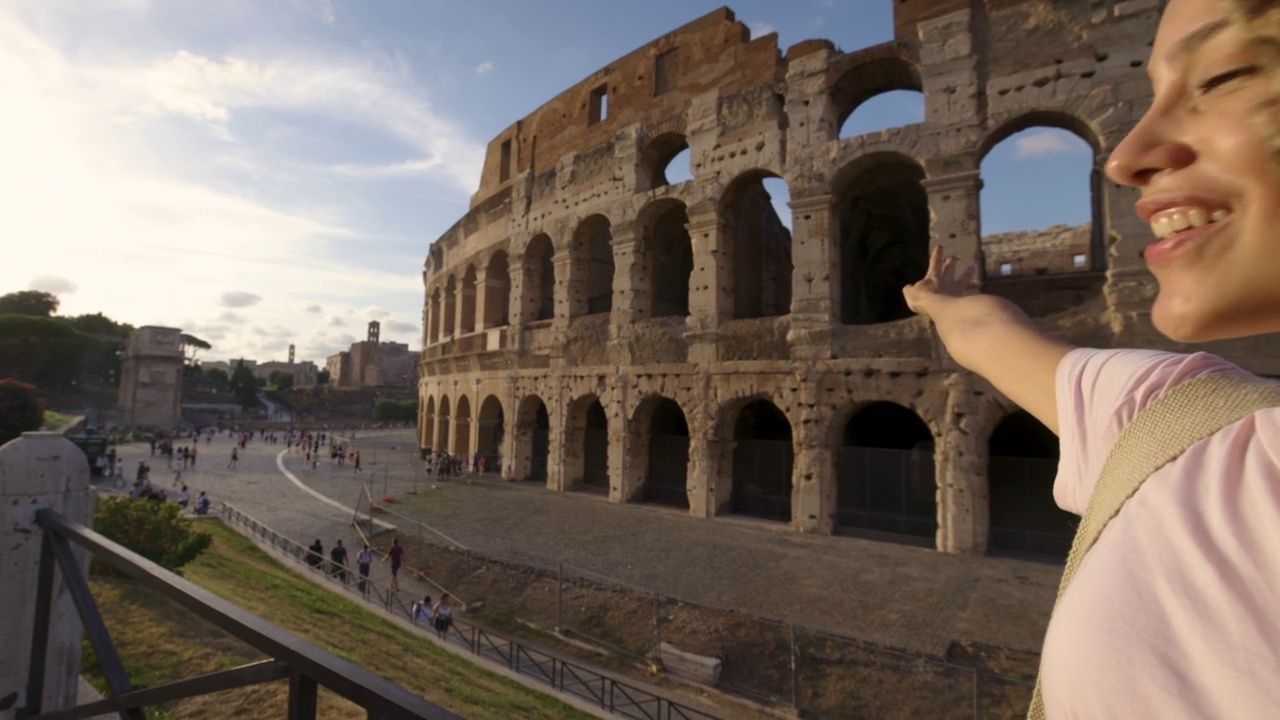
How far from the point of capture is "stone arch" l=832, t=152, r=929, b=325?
1795cm

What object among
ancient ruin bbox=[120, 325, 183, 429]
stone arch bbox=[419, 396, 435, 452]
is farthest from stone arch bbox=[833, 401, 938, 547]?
ancient ruin bbox=[120, 325, 183, 429]

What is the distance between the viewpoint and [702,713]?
6262mm

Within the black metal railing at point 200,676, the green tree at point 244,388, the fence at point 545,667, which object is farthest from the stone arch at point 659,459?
the green tree at point 244,388

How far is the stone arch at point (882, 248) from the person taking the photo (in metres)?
18.0

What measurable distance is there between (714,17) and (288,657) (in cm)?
1674

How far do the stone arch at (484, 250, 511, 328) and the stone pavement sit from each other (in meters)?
6.38

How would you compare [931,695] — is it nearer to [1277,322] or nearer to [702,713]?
[702,713]

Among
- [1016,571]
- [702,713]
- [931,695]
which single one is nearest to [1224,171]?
[702,713]

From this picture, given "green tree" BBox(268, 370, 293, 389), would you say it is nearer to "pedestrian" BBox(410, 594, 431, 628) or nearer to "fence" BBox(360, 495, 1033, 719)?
"pedestrian" BBox(410, 594, 431, 628)

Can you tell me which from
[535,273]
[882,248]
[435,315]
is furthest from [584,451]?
[435,315]

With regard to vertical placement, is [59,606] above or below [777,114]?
below

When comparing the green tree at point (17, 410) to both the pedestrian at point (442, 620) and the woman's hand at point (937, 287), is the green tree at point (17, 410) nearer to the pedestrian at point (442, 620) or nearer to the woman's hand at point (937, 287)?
the pedestrian at point (442, 620)

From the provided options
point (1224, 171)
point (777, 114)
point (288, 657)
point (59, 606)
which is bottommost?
point (59, 606)

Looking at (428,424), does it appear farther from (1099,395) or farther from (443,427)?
(1099,395)
